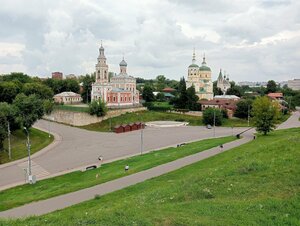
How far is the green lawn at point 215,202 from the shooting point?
10.8 m

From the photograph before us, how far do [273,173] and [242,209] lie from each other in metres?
5.64

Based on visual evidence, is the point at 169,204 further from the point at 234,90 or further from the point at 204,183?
the point at 234,90

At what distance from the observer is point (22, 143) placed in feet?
147

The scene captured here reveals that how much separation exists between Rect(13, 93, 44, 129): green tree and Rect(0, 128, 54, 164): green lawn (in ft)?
9.22

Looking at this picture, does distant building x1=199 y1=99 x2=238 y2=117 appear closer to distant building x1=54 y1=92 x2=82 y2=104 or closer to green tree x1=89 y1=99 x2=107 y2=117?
green tree x1=89 y1=99 x2=107 y2=117

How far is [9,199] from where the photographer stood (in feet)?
69.6

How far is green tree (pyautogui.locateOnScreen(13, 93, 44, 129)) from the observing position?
4457cm

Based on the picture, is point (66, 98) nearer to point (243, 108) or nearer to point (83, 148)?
point (243, 108)

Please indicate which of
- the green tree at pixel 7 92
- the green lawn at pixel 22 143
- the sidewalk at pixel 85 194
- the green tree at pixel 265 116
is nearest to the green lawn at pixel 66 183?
the sidewalk at pixel 85 194

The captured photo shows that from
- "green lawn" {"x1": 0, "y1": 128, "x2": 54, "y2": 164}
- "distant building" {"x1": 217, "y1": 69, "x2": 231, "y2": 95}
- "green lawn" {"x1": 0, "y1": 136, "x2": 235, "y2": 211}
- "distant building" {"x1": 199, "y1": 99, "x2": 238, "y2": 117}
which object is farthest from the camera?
"distant building" {"x1": 217, "y1": 69, "x2": 231, "y2": 95}

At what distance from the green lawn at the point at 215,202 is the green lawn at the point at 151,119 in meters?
44.5

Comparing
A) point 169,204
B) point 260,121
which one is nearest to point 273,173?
point 169,204

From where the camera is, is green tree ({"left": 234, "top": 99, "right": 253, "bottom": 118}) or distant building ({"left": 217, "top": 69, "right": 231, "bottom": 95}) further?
distant building ({"left": 217, "top": 69, "right": 231, "bottom": 95})

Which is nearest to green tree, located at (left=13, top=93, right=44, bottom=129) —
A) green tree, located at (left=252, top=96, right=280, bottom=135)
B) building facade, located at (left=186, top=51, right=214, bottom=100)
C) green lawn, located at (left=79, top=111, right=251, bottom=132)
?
green lawn, located at (left=79, top=111, right=251, bottom=132)
